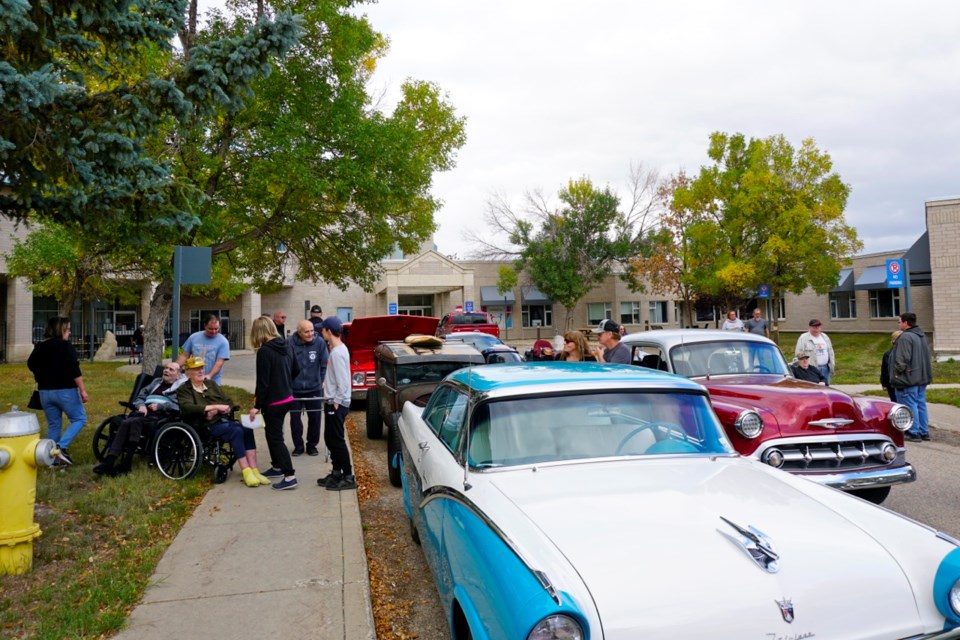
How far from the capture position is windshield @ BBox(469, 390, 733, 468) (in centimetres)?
358

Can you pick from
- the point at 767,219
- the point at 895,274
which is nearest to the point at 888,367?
the point at 895,274

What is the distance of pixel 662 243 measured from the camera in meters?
38.7

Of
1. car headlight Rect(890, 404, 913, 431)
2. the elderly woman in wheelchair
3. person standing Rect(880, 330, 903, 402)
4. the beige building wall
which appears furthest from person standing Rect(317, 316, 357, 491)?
the beige building wall

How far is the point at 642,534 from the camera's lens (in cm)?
260

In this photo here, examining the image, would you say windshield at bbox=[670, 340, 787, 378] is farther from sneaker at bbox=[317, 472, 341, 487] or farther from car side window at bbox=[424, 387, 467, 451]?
sneaker at bbox=[317, 472, 341, 487]

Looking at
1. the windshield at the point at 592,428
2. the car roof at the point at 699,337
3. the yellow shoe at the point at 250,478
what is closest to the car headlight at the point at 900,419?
the car roof at the point at 699,337

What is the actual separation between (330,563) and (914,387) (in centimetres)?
881

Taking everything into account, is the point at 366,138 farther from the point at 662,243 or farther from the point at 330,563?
the point at 662,243

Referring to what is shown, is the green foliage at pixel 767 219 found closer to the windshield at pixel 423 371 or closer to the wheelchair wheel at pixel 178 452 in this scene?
the windshield at pixel 423 371

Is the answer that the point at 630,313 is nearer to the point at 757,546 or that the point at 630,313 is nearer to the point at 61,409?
the point at 61,409

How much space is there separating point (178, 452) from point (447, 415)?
4.07 meters

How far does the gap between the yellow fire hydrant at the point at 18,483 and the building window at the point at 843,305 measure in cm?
4863

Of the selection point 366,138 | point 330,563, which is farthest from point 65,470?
point 366,138

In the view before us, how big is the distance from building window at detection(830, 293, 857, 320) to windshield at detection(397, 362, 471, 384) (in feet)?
143
